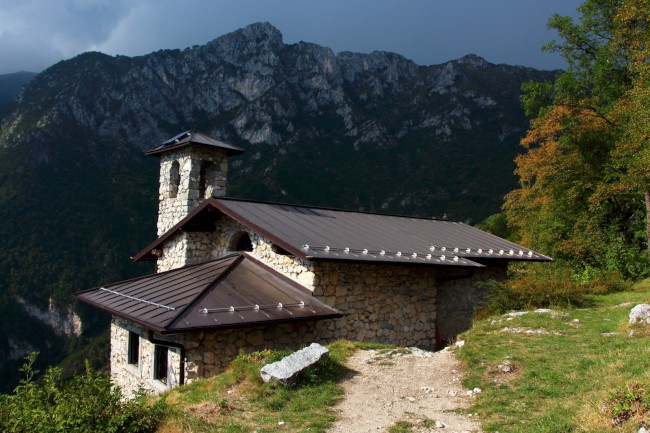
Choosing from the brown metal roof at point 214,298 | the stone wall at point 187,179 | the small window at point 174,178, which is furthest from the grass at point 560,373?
the small window at point 174,178

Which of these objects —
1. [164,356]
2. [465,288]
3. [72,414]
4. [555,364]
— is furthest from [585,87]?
[72,414]

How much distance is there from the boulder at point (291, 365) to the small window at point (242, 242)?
5506 millimetres

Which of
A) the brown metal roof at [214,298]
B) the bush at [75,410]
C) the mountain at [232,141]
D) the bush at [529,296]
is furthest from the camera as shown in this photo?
the mountain at [232,141]

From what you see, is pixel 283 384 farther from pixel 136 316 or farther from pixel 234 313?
pixel 136 316

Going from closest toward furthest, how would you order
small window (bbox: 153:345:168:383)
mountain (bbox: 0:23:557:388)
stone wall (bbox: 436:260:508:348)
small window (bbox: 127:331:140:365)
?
small window (bbox: 153:345:168:383), small window (bbox: 127:331:140:365), stone wall (bbox: 436:260:508:348), mountain (bbox: 0:23:557:388)

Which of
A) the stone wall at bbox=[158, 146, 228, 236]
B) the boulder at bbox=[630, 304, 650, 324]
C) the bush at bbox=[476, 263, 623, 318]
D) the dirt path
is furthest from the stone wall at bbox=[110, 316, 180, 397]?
the boulder at bbox=[630, 304, 650, 324]

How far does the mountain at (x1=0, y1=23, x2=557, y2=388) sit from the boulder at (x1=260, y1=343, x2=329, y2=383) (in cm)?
4646

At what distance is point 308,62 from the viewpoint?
9350 cm

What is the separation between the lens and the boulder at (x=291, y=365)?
6.41 meters

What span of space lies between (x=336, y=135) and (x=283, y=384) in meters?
75.2

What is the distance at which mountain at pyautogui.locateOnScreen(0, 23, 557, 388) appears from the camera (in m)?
50.8

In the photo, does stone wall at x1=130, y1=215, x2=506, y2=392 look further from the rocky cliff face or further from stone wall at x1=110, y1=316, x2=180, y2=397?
the rocky cliff face

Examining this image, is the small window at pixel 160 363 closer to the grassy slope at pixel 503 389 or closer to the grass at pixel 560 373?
the grassy slope at pixel 503 389

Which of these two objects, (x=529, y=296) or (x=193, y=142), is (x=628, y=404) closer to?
(x=529, y=296)
